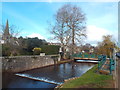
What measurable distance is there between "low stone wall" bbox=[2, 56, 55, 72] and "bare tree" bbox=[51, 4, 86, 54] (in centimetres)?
567

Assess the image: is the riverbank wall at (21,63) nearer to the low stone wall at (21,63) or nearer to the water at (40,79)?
the low stone wall at (21,63)

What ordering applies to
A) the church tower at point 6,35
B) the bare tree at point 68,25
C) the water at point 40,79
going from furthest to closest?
1. the bare tree at point 68,25
2. the church tower at point 6,35
3. the water at point 40,79

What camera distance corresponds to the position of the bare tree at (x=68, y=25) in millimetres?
16594

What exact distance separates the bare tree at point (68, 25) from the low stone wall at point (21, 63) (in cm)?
567

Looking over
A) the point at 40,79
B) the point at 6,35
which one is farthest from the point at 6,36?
the point at 40,79

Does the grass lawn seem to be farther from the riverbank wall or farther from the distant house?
the distant house

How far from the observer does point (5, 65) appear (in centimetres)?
820

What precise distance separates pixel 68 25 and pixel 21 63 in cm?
1064

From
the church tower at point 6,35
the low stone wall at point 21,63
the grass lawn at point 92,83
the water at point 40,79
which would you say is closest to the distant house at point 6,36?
the church tower at point 6,35

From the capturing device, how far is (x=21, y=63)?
9492 millimetres

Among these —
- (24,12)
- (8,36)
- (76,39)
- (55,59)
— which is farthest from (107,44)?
(8,36)

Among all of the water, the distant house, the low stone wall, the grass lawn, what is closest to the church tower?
the distant house

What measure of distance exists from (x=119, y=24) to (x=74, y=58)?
1264 centimetres

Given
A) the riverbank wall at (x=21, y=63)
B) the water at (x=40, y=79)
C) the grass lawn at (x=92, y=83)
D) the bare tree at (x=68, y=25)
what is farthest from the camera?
the bare tree at (x=68, y=25)
